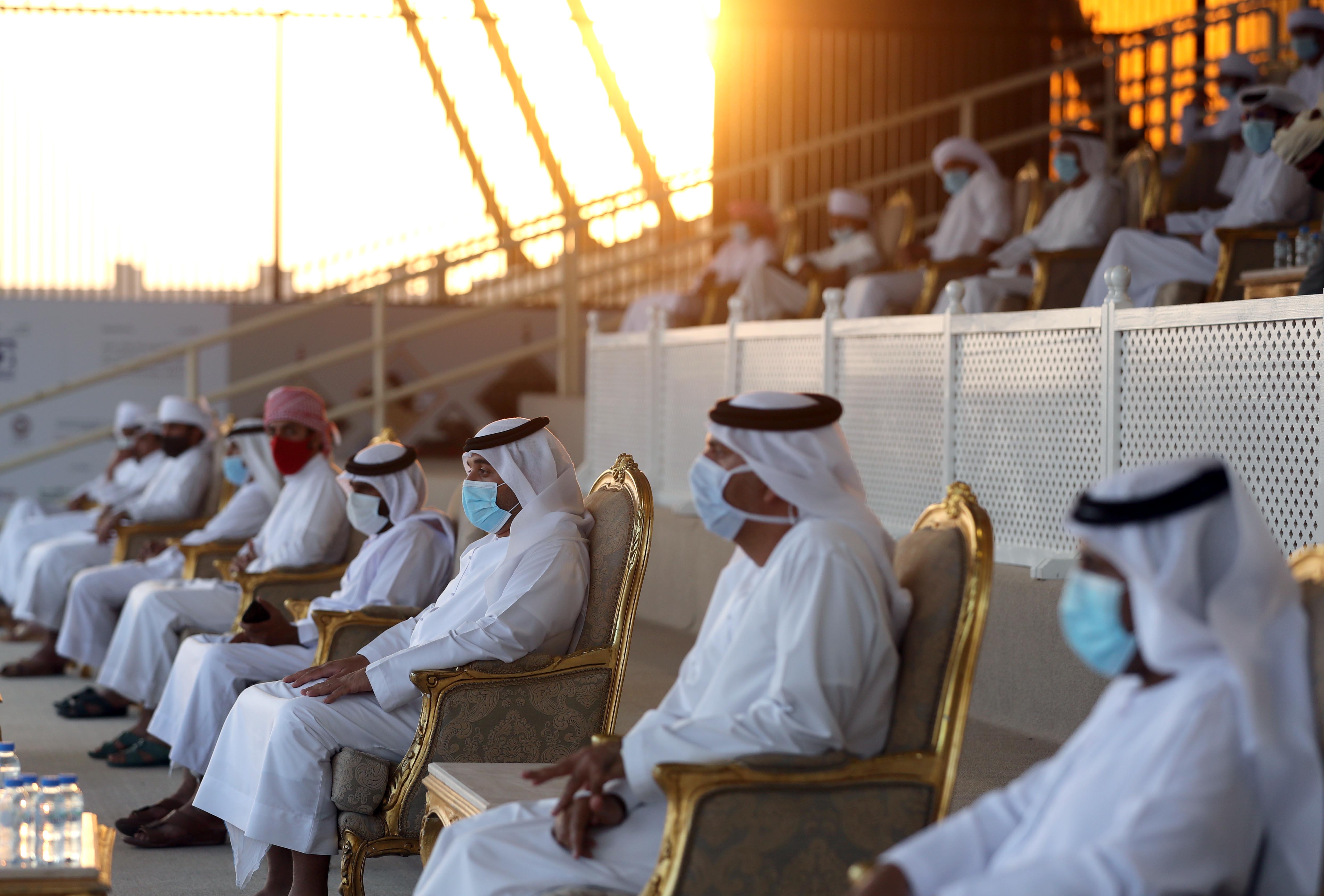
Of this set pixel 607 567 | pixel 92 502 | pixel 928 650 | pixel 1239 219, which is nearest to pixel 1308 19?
pixel 1239 219

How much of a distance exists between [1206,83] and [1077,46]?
2019 mm

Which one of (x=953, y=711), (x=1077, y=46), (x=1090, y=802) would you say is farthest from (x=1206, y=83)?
(x=1090, y=802)

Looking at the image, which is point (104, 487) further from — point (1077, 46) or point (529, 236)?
point (1077, 46)

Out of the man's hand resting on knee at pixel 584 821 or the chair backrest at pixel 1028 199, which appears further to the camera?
the chair backrest at pixel 1028 199

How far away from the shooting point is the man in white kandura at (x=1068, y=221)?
6.38 metres

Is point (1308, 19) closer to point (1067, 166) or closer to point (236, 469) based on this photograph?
point (1067, 166)

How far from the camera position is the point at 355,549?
15.8 feet

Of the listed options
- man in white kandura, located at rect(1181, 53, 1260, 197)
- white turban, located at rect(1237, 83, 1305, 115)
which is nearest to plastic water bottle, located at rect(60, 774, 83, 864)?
white turban, located at rect(1237, 83, 1305, 115)

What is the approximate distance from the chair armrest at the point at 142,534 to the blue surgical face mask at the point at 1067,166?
4353mm

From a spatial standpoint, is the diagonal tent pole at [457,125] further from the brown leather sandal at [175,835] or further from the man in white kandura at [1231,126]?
the brown leather sandal at [175,835]

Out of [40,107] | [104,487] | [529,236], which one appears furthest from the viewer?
[40,107]

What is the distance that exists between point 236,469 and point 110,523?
36.7 inches

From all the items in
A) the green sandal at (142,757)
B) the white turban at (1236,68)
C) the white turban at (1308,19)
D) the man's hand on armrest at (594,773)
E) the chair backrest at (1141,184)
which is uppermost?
the white turban at (1308,19)

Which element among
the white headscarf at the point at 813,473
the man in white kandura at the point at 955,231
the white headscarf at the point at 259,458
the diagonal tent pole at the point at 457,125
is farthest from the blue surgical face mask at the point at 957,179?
the white headscarf at the point at 813,473
